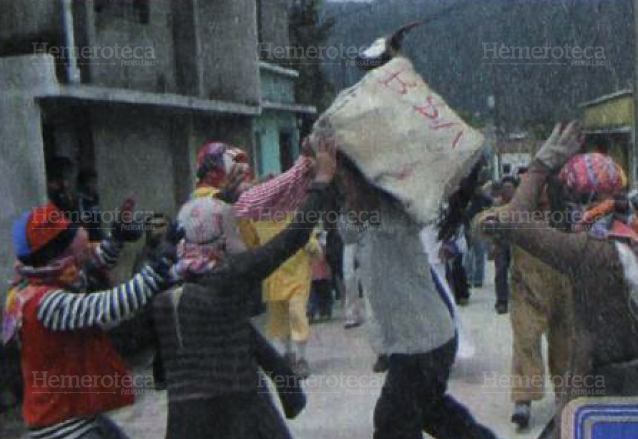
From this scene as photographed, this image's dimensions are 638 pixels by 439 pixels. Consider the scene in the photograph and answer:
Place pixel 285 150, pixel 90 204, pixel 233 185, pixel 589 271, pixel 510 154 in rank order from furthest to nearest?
pixel 510 154, pixel 285 150, pixel 90 204, pixel 233 185, pixel 589 271

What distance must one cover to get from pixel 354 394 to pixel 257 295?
143 inches

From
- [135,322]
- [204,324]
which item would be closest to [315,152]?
[204,324]

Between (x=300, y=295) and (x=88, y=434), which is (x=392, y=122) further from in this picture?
(x=300, y=295)

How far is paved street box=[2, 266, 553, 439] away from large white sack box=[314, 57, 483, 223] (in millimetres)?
2705

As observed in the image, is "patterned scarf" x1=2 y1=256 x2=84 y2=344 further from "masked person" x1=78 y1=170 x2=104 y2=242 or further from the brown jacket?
"masked person" x1=78 y1=170 x2=104 y2=242

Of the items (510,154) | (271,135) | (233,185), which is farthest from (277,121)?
(233,185)

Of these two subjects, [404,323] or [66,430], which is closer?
[66,430]

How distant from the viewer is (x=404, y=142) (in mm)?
4070

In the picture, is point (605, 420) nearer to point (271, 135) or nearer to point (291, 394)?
point (291, 394)

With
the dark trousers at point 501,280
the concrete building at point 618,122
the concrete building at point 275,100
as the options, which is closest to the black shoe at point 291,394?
the dark trousers at point 501,280


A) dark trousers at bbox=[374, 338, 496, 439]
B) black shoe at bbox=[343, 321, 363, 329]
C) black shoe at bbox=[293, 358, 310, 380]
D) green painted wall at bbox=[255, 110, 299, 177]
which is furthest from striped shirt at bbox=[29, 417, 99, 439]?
green painted wall at bbox=[255, 110, 299, 177]

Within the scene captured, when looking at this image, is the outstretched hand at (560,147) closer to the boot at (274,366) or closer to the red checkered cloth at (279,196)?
the red checkered cloth at (279,196)

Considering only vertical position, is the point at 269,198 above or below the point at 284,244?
above

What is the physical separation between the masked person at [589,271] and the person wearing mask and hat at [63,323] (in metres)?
1.24
